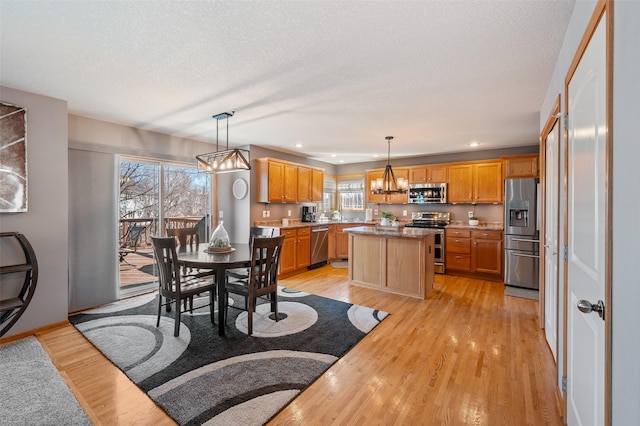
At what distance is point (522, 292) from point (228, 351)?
4307mm

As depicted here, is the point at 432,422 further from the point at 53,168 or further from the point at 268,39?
the point at 53,168

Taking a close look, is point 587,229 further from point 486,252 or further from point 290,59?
point 486,252

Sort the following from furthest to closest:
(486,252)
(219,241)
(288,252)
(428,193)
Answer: (428,193)
(288,252)
(486,252)
(219,241)

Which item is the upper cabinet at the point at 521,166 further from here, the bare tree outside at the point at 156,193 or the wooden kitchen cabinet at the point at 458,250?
the bare tree outside at the point at 156,193

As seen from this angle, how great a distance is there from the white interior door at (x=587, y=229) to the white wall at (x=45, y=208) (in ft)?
14.7

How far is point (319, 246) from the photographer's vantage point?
6164 millimetres

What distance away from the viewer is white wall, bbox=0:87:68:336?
2947mm

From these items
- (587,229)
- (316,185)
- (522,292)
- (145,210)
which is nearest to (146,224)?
(145,210)

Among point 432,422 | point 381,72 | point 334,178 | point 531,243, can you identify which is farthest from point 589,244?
point 334,178

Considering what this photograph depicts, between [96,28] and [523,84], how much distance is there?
353cm

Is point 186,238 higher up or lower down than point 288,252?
higher up

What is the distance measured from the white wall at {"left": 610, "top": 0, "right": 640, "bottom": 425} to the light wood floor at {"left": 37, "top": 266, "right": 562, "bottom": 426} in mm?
1208

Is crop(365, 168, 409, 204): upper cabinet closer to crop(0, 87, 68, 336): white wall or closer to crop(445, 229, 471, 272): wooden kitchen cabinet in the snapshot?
crop(445, 229, 471, 272): wooden kitchen cabinet

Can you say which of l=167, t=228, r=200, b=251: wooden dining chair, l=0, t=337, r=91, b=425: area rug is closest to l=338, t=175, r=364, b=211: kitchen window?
l=167, t=228, r=200, b=251: wooden dining chair
